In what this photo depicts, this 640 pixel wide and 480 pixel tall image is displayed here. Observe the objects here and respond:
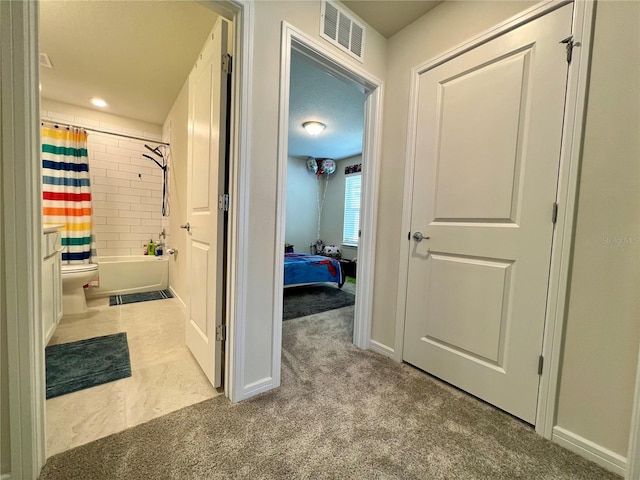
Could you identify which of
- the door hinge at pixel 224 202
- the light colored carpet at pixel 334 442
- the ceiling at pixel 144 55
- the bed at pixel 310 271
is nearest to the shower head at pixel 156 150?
the ceiling at pixel 144 55

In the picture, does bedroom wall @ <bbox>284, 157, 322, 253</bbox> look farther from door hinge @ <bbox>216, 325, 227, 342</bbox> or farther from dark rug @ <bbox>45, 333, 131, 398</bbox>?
door hinge @ <bbox>216, 325, 227, 342</bbox>

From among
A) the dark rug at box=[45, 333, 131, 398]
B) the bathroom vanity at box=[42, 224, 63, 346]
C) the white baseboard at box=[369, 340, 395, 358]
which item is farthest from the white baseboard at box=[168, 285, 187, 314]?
the white baseboard at box=[369, 340, 395, 358]

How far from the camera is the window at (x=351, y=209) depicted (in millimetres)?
5242

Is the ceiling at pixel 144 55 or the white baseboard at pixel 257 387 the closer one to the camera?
the white baseboard at pixel 257 387

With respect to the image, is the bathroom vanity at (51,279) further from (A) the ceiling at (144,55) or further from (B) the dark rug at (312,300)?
(B) the dark rug at (312,300)

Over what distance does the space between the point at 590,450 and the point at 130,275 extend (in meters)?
4.17

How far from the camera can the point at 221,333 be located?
1.43 metres

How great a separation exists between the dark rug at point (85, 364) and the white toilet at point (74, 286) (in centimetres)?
78

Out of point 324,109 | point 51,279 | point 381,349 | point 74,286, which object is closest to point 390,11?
point 324,109

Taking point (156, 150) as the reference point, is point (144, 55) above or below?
above

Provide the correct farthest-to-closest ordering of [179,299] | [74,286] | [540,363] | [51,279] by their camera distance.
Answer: [179,299]
[74,286]
[51,279]
[540,363]

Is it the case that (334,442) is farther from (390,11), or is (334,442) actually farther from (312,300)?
(390,11)

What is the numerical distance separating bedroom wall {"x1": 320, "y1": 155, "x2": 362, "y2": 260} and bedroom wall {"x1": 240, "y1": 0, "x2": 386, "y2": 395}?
154 inches

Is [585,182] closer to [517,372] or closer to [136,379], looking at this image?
[517,372]
